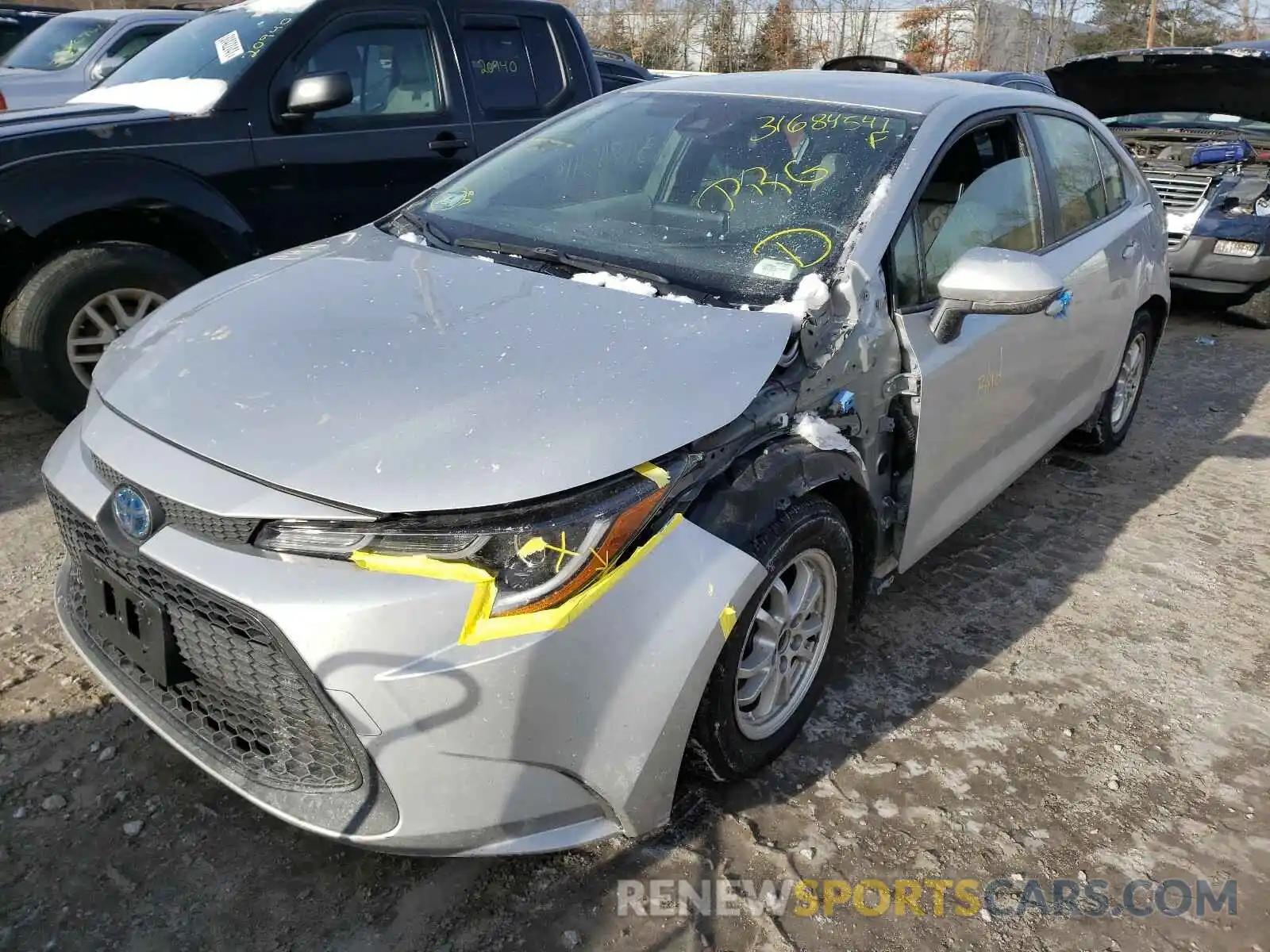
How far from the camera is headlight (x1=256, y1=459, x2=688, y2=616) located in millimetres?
1814

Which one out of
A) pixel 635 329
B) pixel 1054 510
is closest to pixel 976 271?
pixel 635 329

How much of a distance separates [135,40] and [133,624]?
26.4 feet

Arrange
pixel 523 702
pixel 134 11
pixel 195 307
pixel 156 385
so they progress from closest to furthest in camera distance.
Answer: pixel 523 702
pixel 156 385
pixel 195 307
pixel 134 11

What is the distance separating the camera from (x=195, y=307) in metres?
2.56

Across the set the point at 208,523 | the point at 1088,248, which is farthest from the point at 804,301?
the point at 1088,248

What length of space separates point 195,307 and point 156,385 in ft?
1.46

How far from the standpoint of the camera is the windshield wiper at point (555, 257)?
8.63ft

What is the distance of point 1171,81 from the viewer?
679 cm

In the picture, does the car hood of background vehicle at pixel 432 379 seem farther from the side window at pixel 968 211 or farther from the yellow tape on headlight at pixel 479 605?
the side window at pixel 968 211

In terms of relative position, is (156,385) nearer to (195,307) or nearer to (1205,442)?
(195,307)

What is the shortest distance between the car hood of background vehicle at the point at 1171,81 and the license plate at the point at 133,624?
692cm

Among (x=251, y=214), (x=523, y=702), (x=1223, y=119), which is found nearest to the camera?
(x=523, y=702)

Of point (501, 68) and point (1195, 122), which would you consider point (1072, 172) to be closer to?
point (501, 68)

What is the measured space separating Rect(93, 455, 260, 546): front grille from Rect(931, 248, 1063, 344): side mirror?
6.05 ft
